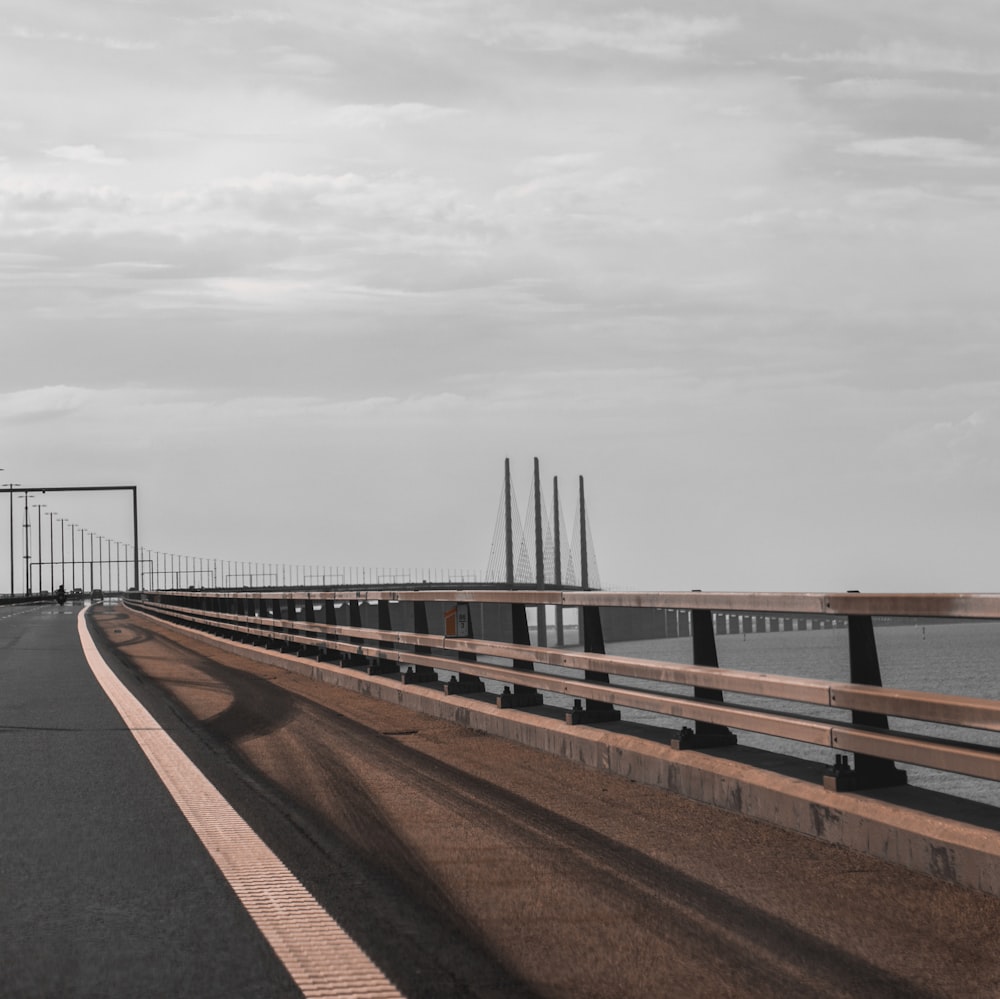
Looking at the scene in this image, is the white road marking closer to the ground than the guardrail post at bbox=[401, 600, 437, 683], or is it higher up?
closer to the ground

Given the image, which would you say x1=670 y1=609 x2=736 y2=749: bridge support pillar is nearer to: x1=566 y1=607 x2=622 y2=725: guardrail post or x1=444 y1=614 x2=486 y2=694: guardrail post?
x1=566 y1=607 x2=622 y2=725: guardrail post

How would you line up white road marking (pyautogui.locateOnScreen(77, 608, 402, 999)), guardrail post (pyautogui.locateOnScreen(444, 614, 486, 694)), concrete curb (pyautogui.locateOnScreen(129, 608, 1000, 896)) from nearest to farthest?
1. white road marking (pyautogui.locateOnScreen(77, 608, 402, 999))
2. concrete curb (pyautogui.locateOnScreen(129, 608, 1000, 896))
3. guardrail post (pyautogui.locateOnScreen(444, 614, 486, 694))

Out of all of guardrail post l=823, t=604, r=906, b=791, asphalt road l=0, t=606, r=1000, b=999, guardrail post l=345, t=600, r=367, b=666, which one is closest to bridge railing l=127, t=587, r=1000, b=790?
guardrail post l=823, t=604, r=906, b=791

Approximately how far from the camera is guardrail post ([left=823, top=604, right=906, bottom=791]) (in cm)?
646

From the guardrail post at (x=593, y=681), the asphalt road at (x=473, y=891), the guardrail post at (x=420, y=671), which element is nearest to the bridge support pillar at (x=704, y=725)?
the asphalt road at (x=473, y=891)

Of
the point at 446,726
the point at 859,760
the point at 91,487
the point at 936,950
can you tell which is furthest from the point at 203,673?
the point at 91,487

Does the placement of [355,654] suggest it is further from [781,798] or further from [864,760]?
[864,760]

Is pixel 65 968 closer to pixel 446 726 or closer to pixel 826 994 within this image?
pixel 826 994

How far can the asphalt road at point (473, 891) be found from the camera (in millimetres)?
4547

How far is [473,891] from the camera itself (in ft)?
18.7

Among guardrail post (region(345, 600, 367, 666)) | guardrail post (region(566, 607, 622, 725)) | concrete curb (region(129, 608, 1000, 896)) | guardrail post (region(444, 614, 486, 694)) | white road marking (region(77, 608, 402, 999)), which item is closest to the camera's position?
white road marking (region(77, 608, 402, 999))

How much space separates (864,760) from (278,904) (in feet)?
8.64

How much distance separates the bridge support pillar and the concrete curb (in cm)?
8

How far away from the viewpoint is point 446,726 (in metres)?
11.9
